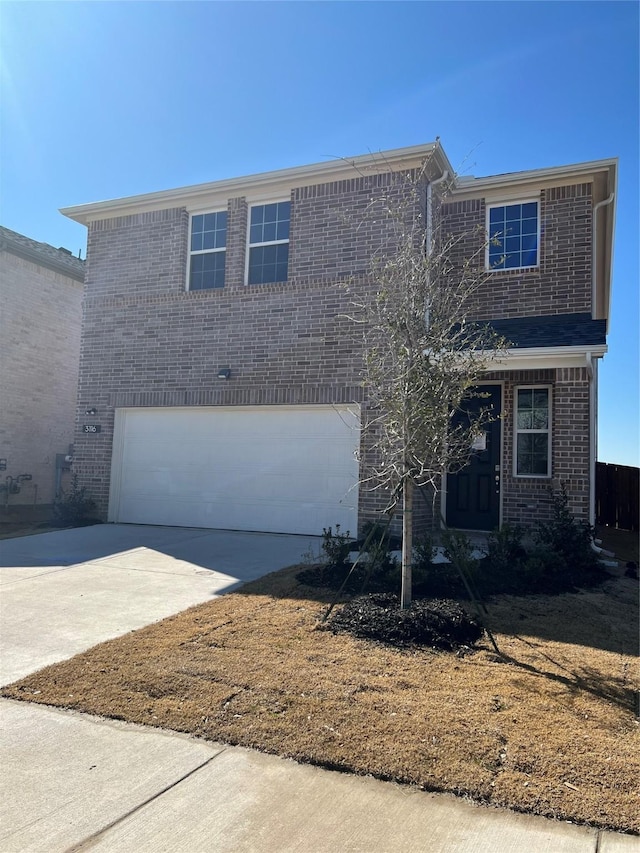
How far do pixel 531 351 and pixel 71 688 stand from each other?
7266 mm

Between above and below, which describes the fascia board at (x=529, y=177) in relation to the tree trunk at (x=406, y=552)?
above

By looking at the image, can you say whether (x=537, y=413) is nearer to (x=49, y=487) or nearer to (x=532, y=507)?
(x=532, y=507)

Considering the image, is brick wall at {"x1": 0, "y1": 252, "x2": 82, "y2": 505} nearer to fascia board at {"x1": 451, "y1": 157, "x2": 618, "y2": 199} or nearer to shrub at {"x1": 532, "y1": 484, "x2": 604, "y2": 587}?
fascia board at {"x1": 451, "y1": 157, "x2": 618, "y2": 199}

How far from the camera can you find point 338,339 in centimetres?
1093

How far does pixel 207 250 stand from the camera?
1254 centimetres

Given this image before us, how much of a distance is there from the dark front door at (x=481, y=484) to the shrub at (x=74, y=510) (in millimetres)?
7003

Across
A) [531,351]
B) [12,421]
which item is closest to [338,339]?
[531,351]

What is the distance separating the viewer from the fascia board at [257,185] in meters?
10.5

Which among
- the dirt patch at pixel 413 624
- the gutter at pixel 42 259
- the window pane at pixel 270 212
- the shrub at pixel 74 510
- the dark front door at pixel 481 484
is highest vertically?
the gutter at pixel 42 259

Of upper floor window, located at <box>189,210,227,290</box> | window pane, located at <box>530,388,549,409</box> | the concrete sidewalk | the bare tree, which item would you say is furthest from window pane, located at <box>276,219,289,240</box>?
the concrete sidewalk

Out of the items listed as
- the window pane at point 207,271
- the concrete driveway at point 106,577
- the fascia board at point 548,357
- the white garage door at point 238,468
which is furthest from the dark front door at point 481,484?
the window pane at point 207,271

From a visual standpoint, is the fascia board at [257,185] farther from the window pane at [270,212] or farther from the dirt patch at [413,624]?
the dirt patch at [413,624]

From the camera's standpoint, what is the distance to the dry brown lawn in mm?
3242

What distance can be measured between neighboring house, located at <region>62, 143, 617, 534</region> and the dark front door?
1.3 inches
